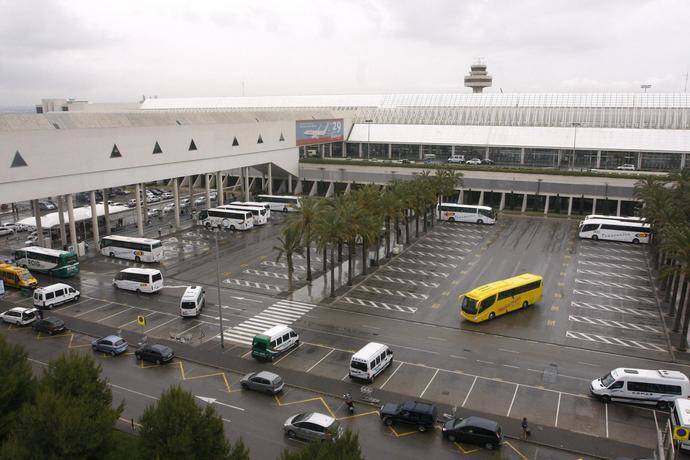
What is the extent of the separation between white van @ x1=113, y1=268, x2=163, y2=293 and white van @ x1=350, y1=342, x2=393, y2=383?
22435 millimetres

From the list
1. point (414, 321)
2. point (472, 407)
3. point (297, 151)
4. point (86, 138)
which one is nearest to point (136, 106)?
point (297, 151)

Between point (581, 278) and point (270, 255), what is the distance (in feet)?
103

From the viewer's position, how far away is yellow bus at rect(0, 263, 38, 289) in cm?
4681

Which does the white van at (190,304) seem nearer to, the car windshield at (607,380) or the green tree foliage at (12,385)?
the green tree foliage at (12,385)

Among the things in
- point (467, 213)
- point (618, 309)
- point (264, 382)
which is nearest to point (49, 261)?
point (264, 382)

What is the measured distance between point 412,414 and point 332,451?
9.78 meters

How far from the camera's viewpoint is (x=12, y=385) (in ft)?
74.1

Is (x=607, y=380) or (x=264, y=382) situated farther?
(x=264, y=382)

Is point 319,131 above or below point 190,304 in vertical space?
above

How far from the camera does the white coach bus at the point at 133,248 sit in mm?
54656

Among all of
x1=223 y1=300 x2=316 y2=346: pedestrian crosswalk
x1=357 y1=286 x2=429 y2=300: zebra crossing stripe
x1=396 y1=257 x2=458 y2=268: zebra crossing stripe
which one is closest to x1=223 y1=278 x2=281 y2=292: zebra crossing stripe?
x1=223 y1=300 x2=316 y2=346: pedestrian crosswalk

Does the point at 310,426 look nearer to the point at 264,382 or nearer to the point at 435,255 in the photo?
the point at 264,382

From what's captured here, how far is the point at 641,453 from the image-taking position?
2428 cm

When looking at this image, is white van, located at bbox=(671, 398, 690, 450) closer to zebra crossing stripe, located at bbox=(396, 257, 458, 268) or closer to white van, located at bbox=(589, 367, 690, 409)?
white van, located at bbox=(589, 367, 690, 409)
